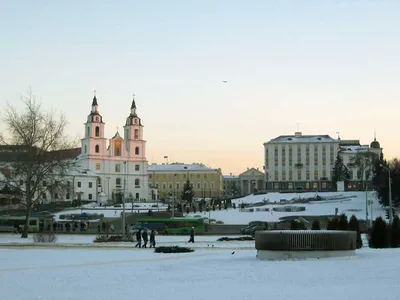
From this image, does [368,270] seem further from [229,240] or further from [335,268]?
[229,240]

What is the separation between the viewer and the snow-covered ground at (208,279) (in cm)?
1479

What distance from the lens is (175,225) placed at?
190ft

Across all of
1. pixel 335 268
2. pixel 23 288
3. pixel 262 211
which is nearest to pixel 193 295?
pixel 23 288

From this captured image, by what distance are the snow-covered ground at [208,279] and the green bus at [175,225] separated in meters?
31.2

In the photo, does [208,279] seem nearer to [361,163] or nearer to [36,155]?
[36,155]

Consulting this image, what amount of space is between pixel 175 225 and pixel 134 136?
71527mm

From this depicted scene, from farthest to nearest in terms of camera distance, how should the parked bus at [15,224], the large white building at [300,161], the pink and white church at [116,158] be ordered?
the large white building at [300,161] < the pink and white church at [116,158] < the parked bus at [15,224]

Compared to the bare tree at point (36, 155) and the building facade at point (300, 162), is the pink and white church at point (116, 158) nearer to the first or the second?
the building facade at point (300, 162)

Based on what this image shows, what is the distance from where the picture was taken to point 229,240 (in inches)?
1588

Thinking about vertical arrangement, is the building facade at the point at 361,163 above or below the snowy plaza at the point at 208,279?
above

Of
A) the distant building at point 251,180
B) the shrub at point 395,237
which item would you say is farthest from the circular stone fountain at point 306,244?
the distant building at point 251,180

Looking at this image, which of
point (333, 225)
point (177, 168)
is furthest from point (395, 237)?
point (177, 168)

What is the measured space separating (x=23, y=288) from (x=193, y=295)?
15.8ft

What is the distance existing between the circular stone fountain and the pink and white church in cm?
9775
